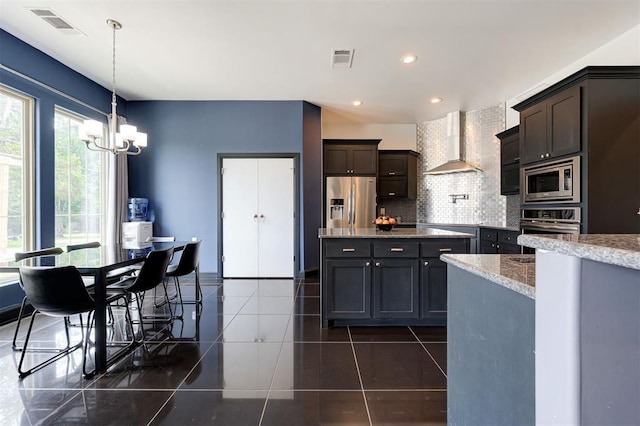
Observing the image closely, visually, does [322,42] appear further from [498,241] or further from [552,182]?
[498,241]

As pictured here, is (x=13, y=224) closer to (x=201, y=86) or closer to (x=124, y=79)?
(x=124, y=79)

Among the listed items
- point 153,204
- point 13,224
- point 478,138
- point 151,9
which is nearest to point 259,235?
point 153,204

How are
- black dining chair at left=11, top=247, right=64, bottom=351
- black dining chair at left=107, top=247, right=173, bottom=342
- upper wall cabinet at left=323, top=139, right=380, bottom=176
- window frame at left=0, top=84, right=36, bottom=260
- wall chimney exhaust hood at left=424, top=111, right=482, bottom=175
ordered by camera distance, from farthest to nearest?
upper wall cabinet at left=323, top=139, right=380, bottom=176 → wall chimney exhaust hood at left=424, top=111, right=482, bottom=175 → window frame at left=0, top=84, right=36, bottom=260 → black dining chair at left=107, top=247, right=173, bottom=342 → black dining chair at left=11, top=247, right=64, bottom=351

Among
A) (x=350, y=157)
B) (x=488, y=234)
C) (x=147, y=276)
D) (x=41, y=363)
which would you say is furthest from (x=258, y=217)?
(x=488, y=234)

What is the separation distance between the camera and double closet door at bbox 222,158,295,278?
4891mm

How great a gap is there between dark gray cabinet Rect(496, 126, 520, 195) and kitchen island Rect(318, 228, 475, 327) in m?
2.28

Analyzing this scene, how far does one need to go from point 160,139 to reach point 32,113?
66.4 inches

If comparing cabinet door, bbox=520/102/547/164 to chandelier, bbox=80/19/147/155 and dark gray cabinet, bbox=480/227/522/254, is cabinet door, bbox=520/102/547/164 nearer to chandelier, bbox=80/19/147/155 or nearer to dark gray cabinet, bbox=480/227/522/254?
dark gray cabinet, bbox=480/227/522/254

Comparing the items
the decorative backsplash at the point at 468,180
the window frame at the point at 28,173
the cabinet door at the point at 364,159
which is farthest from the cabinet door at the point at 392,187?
the window frame at the point at 28,173

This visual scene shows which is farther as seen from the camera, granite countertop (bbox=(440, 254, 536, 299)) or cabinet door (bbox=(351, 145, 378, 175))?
cabinet door (bbox=(351, 145, 378, 175))

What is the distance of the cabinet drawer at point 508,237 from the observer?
387 cm

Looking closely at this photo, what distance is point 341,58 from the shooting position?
3406 millimetres

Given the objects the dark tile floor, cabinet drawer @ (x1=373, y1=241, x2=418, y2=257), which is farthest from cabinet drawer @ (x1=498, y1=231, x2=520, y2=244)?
the dark tile floor

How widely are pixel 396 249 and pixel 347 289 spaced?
0.62 meters
